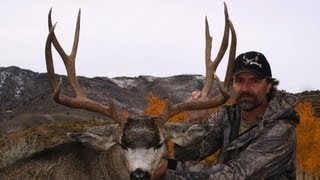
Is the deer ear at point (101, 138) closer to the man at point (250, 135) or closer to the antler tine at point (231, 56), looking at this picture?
the man at point (250, 135)

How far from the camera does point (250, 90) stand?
7.45 meters

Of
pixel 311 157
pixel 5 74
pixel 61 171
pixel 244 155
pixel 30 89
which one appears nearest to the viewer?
pixel 244 155

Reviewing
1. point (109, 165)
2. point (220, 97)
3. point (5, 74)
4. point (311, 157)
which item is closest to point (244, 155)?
point (220, 97)

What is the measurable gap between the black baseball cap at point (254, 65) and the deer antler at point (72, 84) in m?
1.72

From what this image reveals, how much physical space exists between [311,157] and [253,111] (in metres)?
18.4

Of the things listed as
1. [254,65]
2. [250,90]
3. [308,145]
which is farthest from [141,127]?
[308,145]

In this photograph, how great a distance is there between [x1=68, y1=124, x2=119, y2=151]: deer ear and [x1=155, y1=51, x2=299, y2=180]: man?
0.93 metres

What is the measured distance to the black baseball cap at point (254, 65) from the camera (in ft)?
24.3

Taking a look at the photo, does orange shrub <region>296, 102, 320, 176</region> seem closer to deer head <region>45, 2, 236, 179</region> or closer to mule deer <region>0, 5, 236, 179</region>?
deer head <region>45, 2, 236, 179</region>

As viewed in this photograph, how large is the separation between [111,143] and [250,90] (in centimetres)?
191

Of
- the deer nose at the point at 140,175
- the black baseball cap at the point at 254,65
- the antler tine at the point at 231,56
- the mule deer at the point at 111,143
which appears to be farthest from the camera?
the antler tine at the point at 231,56

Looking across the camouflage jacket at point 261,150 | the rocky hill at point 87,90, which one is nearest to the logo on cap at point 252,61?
the camouflage jacket at point 261,150

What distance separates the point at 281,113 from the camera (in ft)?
23.1

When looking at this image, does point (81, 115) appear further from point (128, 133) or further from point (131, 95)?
point (128, 133)
